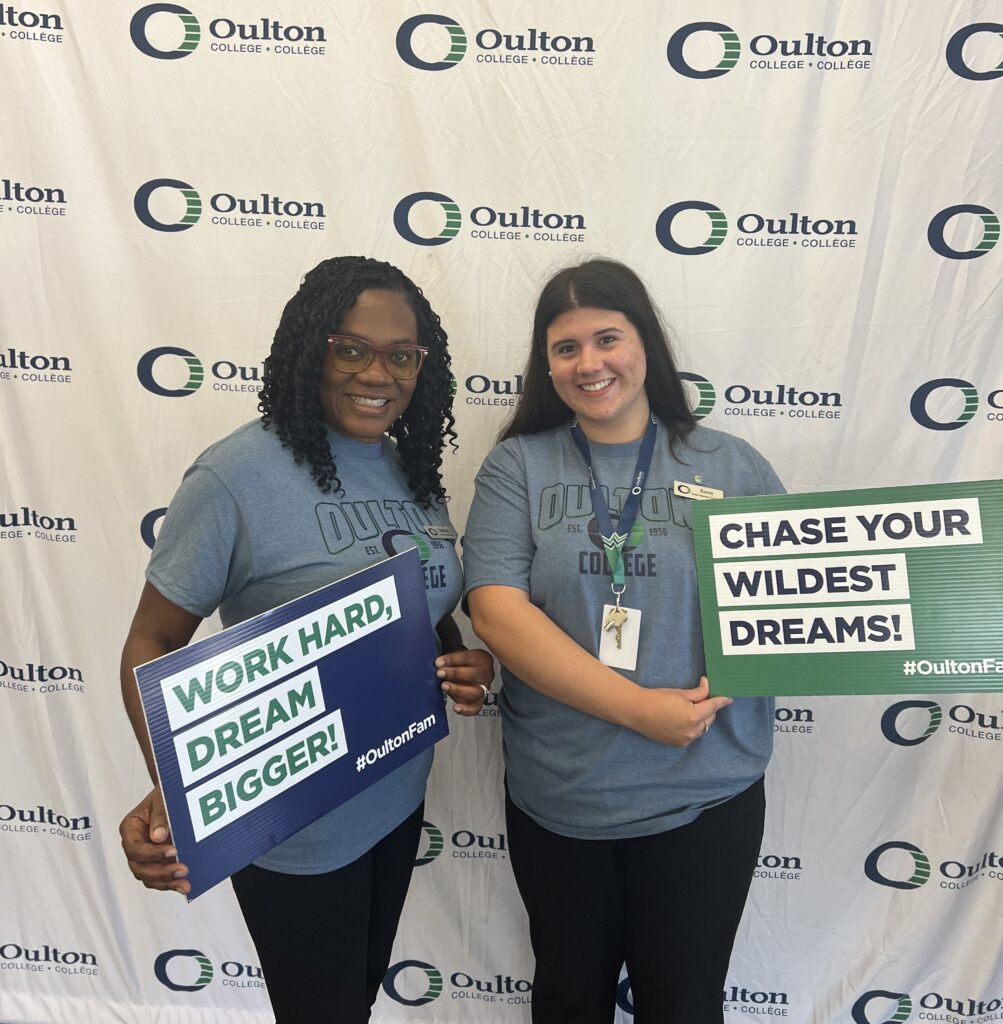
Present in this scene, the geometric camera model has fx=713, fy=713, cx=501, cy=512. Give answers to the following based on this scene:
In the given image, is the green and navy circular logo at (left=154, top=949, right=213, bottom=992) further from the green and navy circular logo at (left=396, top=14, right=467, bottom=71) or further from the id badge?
the green and navy circular logo at (left=396, top=14, right=467, bottom=71)

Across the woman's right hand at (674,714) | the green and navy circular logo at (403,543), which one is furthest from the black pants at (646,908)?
the green and navy circular logo at (403,543)

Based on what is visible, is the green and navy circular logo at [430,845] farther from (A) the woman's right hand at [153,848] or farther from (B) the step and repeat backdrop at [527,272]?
(A) the woman's right hand at [153,848]

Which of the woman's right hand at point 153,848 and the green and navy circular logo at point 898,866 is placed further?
the green and navy circular logo at point 898,866

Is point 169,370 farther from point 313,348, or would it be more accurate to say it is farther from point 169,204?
point 313,348

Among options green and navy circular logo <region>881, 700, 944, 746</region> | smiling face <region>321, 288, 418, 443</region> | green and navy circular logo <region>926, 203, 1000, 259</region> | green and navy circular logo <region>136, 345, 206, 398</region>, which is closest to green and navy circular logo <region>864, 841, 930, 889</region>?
green and navy circular logo <region>881, 700, 944, 746</region>

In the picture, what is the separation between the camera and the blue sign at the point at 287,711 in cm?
92

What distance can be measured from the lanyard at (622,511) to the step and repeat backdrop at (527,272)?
1.77 feet

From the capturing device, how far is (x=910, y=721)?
1.83 metres

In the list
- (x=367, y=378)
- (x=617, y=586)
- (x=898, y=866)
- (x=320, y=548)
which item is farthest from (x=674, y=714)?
(x=898, y=866)

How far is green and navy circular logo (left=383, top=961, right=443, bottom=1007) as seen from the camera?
200cm

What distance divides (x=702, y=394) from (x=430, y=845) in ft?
4.57

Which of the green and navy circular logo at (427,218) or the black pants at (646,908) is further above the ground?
the green and navy circular logo at (427,218)

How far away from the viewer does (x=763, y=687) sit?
1.14 metres

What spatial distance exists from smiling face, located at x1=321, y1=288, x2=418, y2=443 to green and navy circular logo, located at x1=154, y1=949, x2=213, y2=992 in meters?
1.72
